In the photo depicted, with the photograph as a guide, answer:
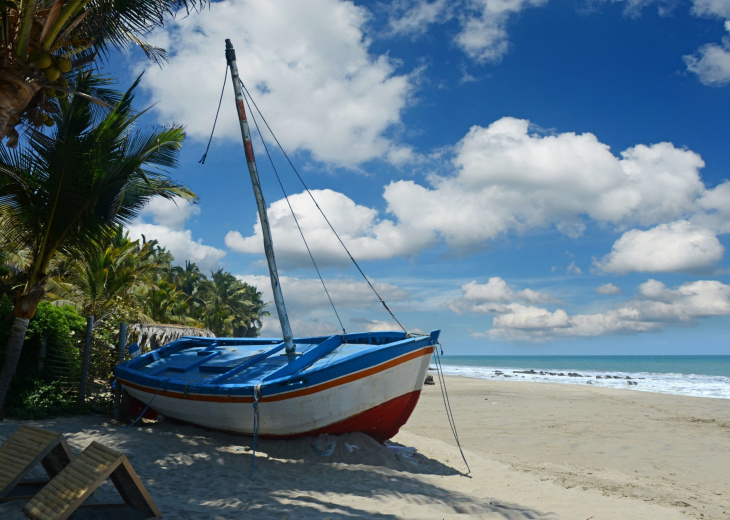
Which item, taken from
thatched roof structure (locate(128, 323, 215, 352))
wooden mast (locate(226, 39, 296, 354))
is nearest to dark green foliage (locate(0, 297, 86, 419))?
wooden mast (locate(226, 39, 296, 354))

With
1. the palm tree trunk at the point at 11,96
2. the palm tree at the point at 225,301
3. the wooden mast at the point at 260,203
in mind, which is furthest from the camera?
the palm tree at the point at 225,301

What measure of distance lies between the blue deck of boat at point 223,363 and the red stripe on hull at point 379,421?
92cm

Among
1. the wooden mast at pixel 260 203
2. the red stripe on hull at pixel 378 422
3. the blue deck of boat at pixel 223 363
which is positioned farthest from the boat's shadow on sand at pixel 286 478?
the wooden mast at pixel 260 203

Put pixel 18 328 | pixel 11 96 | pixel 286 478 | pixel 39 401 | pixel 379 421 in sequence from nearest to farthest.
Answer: pixel 11 96
pixel 286 478
pixel 379 421
pixel 18 328
pixel 39 401

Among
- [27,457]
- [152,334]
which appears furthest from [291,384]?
[152,334]

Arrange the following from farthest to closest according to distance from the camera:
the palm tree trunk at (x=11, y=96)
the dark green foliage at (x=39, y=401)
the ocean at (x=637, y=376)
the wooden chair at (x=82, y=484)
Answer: the ocean at (x=637, y=376) < the dark green foliage at (x=39, y=401) < the palm tree trunk at (x=11, y=96) < the wooden chair at (x=82, y=484)

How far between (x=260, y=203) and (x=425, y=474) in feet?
17.9

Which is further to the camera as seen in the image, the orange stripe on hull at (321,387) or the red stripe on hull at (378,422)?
the red stripe on hull at (378,422)

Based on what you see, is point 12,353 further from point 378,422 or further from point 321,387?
point 378,422

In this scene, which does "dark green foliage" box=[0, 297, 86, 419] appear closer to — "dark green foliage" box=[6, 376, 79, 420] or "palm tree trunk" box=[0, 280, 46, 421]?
"dark green foliage" box=[6, 376, 79, 420]

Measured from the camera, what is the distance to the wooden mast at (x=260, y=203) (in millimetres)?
8953

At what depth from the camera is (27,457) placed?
485 centimetres

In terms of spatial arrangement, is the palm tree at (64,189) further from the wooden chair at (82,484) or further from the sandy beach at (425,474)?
the wooden chair at (82,484)

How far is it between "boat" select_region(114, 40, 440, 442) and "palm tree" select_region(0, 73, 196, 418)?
2.20 m
